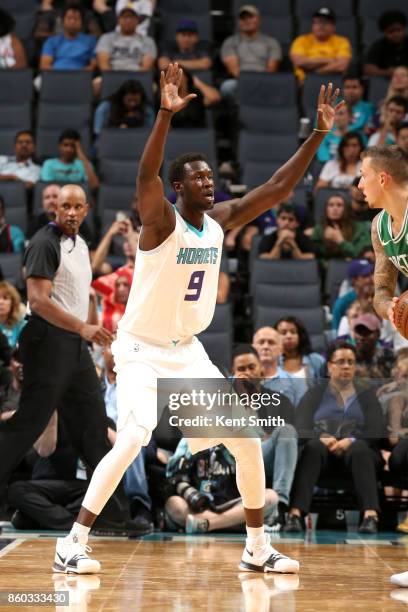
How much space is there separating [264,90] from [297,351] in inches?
177

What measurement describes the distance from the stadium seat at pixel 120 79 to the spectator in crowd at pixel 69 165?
1155 mm

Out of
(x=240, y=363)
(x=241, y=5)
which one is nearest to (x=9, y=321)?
(x=240, y=363)

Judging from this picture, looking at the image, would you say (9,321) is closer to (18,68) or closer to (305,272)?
(305,272)

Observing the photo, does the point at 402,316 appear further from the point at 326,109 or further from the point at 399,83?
the point at 399,83

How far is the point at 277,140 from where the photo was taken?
11.9 metres

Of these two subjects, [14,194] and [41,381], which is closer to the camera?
[41,381]

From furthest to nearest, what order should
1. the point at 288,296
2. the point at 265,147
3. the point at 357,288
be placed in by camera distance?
1. the point at 265,147
2. the point at 288,296
3. the point at 357,288

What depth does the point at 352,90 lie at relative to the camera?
12.2 meters

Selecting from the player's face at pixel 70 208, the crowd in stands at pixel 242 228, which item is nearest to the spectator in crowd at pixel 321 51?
the crowd in stands at pixel 242 228

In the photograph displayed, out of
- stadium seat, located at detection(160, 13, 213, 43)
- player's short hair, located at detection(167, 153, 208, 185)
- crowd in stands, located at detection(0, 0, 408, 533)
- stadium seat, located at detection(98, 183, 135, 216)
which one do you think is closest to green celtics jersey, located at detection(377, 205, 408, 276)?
player's short hair, located at detection(167, 153, 208, 185)

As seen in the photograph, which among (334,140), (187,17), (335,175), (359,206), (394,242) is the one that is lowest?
(394,242)

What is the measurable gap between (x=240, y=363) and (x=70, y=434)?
1.51 m

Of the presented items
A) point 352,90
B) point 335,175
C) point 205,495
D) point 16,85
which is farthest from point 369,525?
point 16,85

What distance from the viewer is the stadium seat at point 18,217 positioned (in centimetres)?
1086
